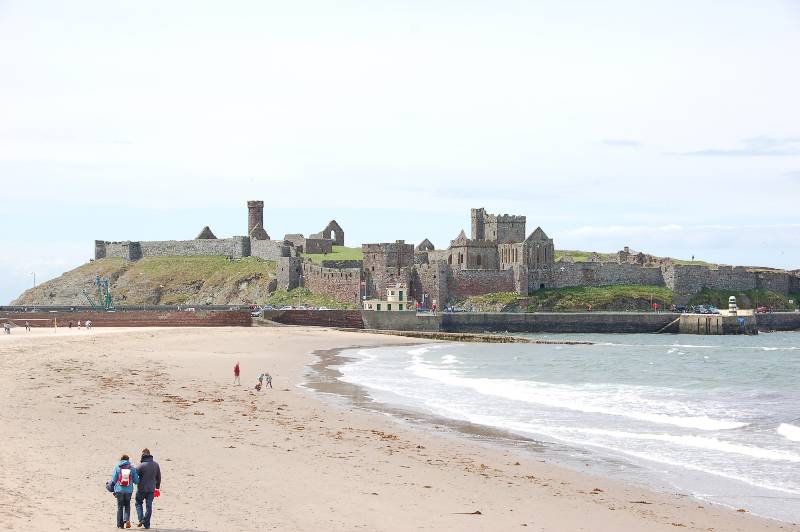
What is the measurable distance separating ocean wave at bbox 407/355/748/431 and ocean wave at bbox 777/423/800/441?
100cm

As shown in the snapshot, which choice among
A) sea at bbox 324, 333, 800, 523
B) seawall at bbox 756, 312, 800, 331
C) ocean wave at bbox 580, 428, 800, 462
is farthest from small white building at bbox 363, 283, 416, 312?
ocean wave at bbox 580, 428, 800, 462

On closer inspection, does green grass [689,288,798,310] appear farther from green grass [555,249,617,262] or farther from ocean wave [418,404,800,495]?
ocean wave [418,404,800,495]

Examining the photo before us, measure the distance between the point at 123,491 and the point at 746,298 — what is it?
9291 cm

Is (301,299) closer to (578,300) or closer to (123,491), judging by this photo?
(578,300)

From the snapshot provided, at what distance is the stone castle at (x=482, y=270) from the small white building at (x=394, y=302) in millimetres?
3718

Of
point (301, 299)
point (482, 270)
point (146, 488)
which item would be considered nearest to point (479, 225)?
point (482, 270)

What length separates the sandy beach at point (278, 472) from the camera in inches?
569

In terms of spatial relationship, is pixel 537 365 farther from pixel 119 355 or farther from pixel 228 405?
pixel 228 405

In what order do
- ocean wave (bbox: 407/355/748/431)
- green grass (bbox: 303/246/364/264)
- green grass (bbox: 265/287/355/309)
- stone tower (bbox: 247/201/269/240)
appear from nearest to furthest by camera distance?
ocean wave (bbox: 407/355/748/431)
green grass (bbox: 265/287/355/309)
green grass (bbox: 303/246/364/264)
stone tower (bbox: 247/201/269/240)

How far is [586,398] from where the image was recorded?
110 feet

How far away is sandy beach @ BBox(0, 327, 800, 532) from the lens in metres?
14.5

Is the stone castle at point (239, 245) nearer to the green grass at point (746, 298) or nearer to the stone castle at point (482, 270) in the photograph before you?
the stone castle at point (482, 270)

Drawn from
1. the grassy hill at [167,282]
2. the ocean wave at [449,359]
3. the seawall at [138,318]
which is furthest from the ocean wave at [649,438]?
the grassy hill at [167,282]

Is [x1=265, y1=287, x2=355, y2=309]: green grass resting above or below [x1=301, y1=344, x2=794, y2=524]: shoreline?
above
